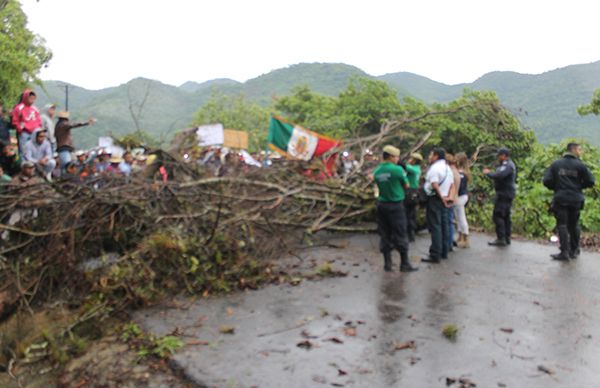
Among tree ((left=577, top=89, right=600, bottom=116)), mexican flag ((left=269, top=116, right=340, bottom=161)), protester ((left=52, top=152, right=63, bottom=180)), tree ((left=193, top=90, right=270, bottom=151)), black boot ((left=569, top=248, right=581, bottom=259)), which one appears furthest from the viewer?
tree ((left=193, top=90, right=270, bottom=151))

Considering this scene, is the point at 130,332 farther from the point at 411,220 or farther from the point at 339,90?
the point at 339,90

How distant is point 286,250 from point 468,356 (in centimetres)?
451

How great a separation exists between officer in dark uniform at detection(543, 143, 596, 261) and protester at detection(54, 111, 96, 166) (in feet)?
27.2

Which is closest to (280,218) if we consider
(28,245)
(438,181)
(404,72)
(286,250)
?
(286,250)

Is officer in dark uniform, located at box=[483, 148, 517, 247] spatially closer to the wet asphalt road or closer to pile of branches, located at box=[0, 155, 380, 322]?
the wet asphalt road

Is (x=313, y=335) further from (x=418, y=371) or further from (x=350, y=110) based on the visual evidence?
(x=350, y=110)

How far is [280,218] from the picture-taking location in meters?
9.38

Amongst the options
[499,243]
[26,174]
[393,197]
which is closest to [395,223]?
[393,197]

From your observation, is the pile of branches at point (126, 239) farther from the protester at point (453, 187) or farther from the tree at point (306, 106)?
the tree at point (306, 106)

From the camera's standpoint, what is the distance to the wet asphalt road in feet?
15.2

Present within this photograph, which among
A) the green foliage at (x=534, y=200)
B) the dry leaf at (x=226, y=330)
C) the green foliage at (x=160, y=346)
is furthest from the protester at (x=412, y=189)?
the green foliage at (x=160, y=346)

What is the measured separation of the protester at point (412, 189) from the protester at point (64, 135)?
19.9ft

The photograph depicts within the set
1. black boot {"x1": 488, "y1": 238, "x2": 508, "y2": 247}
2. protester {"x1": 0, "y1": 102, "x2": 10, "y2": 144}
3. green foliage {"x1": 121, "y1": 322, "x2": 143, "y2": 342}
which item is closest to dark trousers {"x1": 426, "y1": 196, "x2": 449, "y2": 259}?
black boot {"x1": 488, "y1": 238, "x2": 508, "y2": 247}

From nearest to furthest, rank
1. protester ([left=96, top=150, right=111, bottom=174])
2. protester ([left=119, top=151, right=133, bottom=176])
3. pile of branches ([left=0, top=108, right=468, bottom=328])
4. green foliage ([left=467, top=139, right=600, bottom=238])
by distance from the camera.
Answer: pile of branches ([left=0, top=108, right=468, bottom=328]) < protester ([left=119, top=151, right=133, bottom=176]) < protester ([left=96, top=150, right=111, bottom=174]) < green foliage ([left=467, top=139, right=600, bottom=238])
